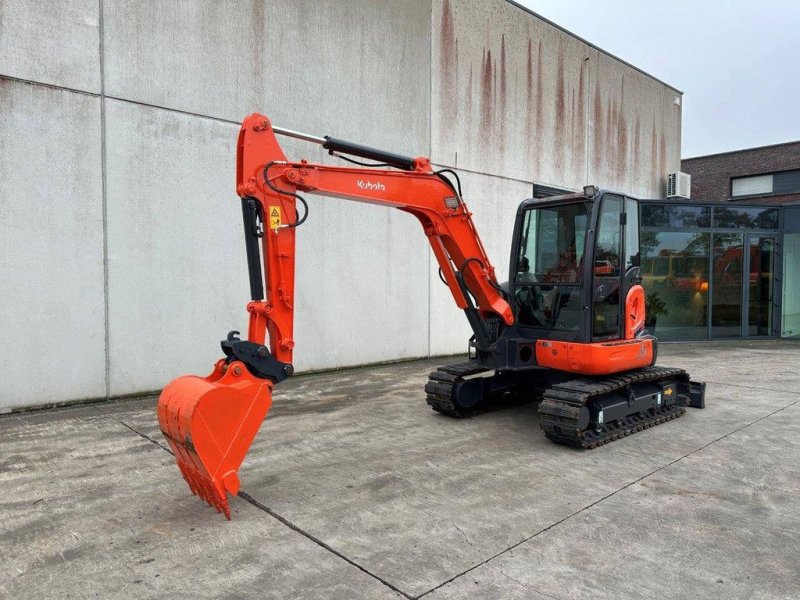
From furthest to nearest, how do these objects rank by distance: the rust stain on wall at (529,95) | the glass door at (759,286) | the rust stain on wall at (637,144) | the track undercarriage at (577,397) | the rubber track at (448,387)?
the rust stain on wall at (637,144), the glass door at (759,286), the rust stain on wall at (529,95), the rubber track at (448,387), the track undercarriage at (577,397)

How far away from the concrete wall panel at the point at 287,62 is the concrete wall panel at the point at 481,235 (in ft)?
5.56

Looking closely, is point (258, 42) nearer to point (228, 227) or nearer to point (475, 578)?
point (228, 227)

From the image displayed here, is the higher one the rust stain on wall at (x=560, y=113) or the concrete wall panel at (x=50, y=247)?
the rust stain on wall at (x=560, y=113)

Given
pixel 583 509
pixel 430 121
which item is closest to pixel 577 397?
pixel 583 509

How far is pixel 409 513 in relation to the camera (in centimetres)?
382

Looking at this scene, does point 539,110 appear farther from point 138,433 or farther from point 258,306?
point 138,433

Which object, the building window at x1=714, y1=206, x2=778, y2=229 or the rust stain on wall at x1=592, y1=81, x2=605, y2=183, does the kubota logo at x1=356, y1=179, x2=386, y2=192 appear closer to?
the rust stain on wall at x1=592, y1=81, x2=605, y2=183

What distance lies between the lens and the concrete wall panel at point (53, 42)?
6.42m

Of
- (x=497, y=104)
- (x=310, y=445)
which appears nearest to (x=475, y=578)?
(x=310, y=445)

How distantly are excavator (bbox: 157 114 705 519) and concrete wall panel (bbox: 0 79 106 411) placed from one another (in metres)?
3.35

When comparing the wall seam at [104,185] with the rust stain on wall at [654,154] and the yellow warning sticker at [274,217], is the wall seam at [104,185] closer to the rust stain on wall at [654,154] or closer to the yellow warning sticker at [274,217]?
the yellow warning sticker at [274,217]

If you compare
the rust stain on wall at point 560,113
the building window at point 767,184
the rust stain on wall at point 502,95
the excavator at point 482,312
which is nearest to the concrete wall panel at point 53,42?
the excavator at point 482,312

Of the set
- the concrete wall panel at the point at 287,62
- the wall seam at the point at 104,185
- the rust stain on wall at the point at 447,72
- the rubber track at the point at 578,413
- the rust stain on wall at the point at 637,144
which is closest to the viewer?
the rubber track at the point at 578,413

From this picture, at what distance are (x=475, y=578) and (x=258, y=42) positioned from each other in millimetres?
7916
